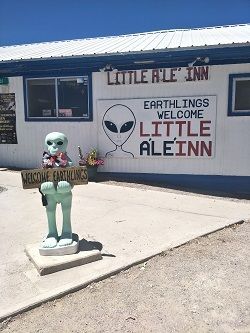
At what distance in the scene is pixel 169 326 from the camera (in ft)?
10.1

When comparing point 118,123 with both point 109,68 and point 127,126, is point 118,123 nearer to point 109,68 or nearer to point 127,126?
point 127,126

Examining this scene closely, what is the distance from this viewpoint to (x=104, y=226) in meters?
5.55

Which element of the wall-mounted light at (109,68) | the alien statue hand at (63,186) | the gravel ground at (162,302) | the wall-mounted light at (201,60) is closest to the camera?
the gravel ground at (162,302)

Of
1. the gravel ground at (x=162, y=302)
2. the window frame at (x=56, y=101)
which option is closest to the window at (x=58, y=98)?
the window frame at (x=56, y=101)

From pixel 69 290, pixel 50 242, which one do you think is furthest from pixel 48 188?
pixel 69 290

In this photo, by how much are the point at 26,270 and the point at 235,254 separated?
8.35ft

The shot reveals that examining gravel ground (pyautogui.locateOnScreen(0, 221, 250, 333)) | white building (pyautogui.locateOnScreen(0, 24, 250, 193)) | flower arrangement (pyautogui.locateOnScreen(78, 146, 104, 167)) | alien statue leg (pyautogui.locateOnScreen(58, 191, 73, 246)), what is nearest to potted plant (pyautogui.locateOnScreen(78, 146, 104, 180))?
flower arrangement (pyautogui.locateOnScreen(78, 146, 104, 167))

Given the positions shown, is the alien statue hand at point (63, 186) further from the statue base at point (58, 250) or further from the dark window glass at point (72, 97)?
the dark window glass at point (72, 97)

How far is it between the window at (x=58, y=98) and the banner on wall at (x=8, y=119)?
1.87 feet

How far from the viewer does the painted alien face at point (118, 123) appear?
350 inches

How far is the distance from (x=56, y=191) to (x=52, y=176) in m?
0.19

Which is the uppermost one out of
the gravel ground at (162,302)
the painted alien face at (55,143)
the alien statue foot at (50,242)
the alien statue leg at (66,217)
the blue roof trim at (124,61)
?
the blue roof trim at (124,61)

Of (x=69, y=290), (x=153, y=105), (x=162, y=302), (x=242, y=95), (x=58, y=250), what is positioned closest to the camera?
(x=162, y=302)

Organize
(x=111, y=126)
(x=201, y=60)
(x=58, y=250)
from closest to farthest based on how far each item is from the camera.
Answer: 1. (x=58, y=250)
2. (x=201, y=60)
3. (x=111, y=126)
